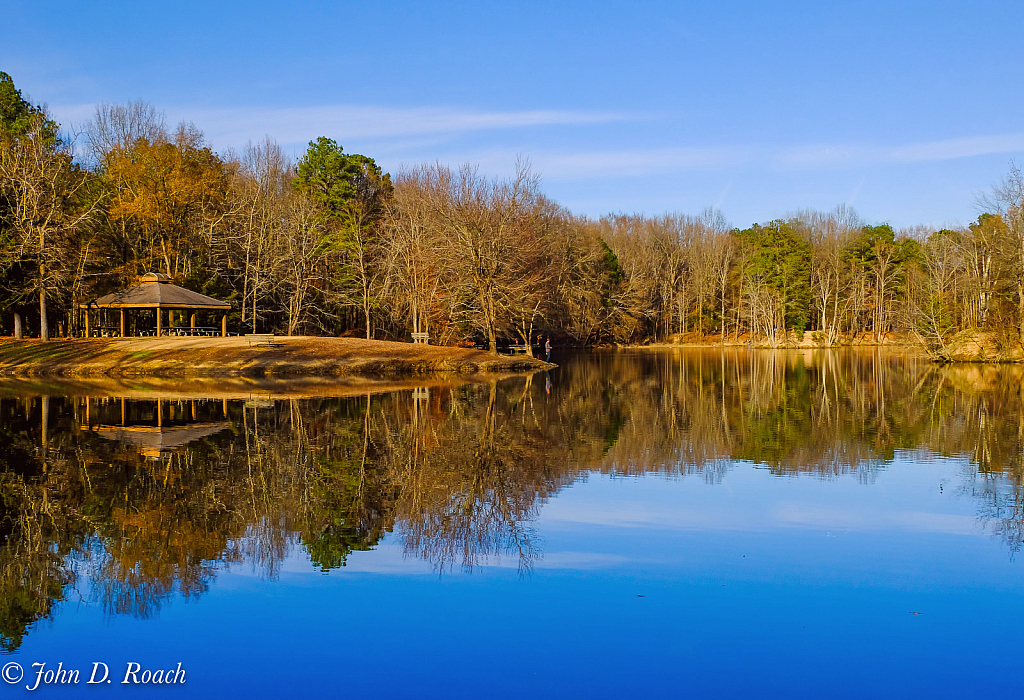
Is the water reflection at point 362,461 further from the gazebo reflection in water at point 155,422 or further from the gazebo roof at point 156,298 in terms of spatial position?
the gazebo roof at point 156,298

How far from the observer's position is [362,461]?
50.4 feet

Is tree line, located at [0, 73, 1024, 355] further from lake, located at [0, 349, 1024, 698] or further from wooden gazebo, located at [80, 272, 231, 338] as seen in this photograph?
lake, located at [0, 349, 1024, 698]

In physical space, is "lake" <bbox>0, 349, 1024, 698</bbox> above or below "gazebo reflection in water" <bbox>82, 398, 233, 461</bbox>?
below

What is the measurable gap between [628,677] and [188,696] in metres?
3.09

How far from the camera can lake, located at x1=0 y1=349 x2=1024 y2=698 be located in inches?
253


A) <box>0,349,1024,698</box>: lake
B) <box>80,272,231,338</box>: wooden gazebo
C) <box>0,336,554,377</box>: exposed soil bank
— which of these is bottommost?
<box>0,349,1024,698</box>: lake

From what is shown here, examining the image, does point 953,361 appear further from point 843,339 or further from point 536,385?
point 843,339

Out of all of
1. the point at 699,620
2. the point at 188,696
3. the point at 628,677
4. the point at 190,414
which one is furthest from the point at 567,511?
the point at 190,414

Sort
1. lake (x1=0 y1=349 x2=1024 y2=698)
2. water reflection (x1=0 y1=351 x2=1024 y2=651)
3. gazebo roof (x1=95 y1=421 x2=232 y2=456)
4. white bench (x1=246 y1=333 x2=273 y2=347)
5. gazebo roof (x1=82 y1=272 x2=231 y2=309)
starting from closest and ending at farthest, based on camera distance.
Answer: lake (x1=0 y1=349 x2=1024 y2=698) → water reflection (x1=0 y1=351 x2=1024 y2=651) → gazebo roof (x1=95 y1=421 x2=232 y2=456) → white bench (x1=246 y1=333 x2=273 y2=347) → gazebo roof (x1=82 y1=272 x2=231 y2=309)

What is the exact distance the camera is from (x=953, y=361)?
51125mm

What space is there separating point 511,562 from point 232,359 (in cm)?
3603

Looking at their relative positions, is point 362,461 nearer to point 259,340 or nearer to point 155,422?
point 155,422

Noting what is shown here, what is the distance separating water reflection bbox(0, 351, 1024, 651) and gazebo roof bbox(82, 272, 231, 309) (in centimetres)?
1426

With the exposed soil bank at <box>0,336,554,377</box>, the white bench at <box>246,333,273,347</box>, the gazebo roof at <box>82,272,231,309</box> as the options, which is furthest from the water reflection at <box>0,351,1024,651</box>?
the gazebo roof at <box>82,272,231,309</box>
